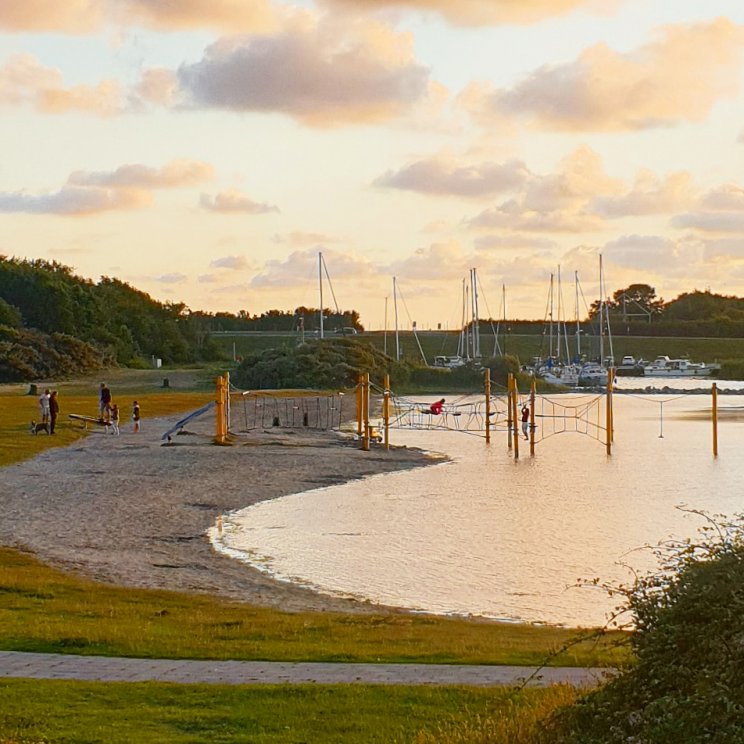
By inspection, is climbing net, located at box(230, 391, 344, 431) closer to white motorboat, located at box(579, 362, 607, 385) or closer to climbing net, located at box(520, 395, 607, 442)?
climbing net, located at box(520, 395, 607, 442)

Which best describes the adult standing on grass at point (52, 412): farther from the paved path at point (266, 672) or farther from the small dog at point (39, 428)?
the paved path at point (266, 672)

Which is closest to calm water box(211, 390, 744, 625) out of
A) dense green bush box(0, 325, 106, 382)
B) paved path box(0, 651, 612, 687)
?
paved path box(0, 651, 612, 687)

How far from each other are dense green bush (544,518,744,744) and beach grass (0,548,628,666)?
235 cm

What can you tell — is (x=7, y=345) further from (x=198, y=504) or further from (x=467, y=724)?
(x=467, y=724)

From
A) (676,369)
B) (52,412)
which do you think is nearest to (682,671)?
(52,412)

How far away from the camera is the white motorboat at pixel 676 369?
468 ft

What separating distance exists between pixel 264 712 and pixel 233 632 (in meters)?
4.22

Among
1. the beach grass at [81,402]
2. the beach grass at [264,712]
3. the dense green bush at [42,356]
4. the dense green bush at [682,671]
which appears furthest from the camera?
the dense green bush at [42,356]

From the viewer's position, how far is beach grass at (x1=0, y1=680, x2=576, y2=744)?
28.6ft

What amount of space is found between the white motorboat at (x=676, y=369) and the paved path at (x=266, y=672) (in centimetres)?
13421

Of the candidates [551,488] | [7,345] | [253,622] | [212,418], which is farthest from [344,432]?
[253,622]

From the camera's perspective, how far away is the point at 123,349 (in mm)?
109250

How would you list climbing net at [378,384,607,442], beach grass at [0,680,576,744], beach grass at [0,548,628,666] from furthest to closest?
1. climbing net at [378,384,607,442]
2. beach grass at [0,548,628,666]
3. beach grass at [0,680,576,744]

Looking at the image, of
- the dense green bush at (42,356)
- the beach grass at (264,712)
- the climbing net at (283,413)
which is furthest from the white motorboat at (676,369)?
the beach grass at (264,712)
